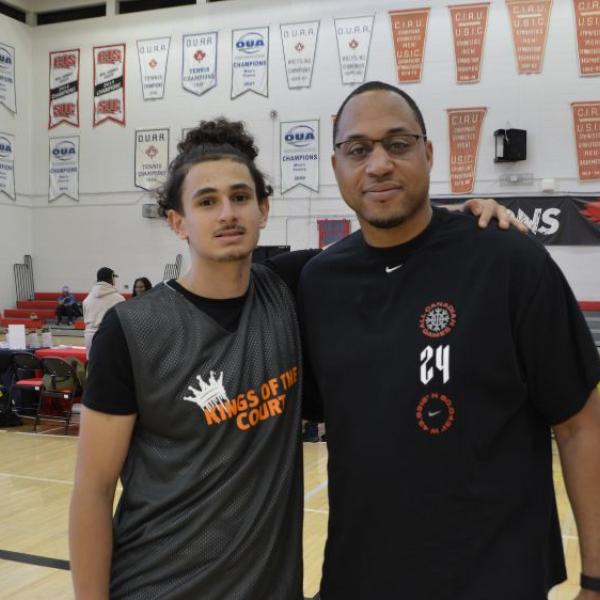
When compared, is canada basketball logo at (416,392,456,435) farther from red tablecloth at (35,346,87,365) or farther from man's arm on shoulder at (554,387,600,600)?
red tablecloth at (35,346,87,365)

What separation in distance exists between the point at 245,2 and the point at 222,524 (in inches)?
628

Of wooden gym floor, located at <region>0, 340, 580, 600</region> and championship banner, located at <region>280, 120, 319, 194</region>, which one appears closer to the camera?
wooden gym floor, located at <region>0, 340, 580, 600</region>

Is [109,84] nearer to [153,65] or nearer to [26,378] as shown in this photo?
[153,65]

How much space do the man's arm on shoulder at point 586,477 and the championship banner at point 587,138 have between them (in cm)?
1274

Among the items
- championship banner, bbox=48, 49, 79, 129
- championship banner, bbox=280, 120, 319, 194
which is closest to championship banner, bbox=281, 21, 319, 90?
championship banner, bbox=280, 120, 319, 194

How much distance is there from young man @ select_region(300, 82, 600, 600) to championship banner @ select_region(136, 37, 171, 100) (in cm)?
1594

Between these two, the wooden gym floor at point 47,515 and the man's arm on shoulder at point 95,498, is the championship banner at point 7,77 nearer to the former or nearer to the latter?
the wooden gym floor at point 47,515

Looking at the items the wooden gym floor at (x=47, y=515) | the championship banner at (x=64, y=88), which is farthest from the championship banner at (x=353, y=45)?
the wooden gym floor at (x=47, y=515)

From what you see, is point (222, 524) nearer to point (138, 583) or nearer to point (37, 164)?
point (138, 583)

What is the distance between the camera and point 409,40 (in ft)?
46.1

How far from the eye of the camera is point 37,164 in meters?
18.2

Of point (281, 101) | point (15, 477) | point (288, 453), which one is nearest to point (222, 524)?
point (288, 453)

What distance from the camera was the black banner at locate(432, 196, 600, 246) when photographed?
1273 cm

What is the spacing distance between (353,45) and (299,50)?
1264mm
